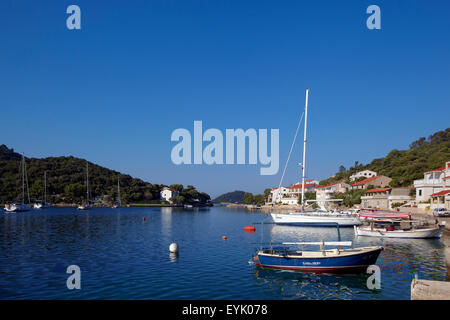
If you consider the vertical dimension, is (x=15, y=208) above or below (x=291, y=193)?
below

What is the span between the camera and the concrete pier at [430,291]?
13148 mm

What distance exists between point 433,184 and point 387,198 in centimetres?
1377

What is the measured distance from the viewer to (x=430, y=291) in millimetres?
13414

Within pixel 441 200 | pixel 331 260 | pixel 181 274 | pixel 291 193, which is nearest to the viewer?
pixel 331 260

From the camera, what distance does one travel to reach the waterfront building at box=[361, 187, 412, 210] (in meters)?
81.0

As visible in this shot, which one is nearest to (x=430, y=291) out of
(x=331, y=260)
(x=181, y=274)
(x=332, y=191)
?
(x=331, y=260)

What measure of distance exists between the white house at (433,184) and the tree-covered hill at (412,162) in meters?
22.4

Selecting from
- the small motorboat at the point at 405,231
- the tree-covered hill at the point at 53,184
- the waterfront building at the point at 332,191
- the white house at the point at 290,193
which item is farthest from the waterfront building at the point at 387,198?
the tree-covered hill at the point at 53,184

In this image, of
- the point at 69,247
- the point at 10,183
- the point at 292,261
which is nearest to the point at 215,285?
the point at 292,261

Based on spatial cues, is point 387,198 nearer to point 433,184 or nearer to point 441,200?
point 433,184

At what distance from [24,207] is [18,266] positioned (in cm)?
11256

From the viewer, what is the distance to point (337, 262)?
23625 millimetres

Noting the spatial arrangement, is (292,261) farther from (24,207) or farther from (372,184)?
(24,207)

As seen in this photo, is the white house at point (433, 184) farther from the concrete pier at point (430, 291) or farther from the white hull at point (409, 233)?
the concrete pier at point (430, 291)
